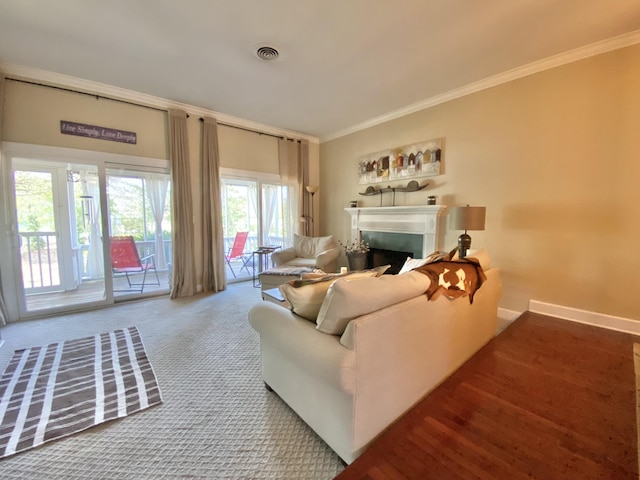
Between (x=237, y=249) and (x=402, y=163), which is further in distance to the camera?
(x=237, y=249)

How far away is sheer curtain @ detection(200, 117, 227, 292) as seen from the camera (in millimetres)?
4109

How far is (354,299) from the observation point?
122 cm

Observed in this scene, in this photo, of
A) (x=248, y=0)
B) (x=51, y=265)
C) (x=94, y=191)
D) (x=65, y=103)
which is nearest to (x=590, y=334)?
(x=248, y=0)

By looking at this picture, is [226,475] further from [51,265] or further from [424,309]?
[51,265]

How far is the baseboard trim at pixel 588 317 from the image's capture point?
2.47m

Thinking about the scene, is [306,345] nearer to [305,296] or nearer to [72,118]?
[305,296]

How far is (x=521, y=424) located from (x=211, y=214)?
13.8 feet

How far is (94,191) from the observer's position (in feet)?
11.8

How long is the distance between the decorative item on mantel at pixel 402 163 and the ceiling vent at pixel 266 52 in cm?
228

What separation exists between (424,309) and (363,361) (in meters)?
0.53

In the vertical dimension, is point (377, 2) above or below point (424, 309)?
above

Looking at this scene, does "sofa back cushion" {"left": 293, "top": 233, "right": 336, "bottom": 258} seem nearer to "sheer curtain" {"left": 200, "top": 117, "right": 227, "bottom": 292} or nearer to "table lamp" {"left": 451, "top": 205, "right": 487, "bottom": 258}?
"sheer curtain" {"left": 200, "top": 117, "right": 227, "bottom": 292}

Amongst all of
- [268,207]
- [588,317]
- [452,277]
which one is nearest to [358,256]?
[268,207]

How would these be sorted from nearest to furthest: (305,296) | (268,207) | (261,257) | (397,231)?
(305,296) → (397,231) → (261,257) → (268,207)
